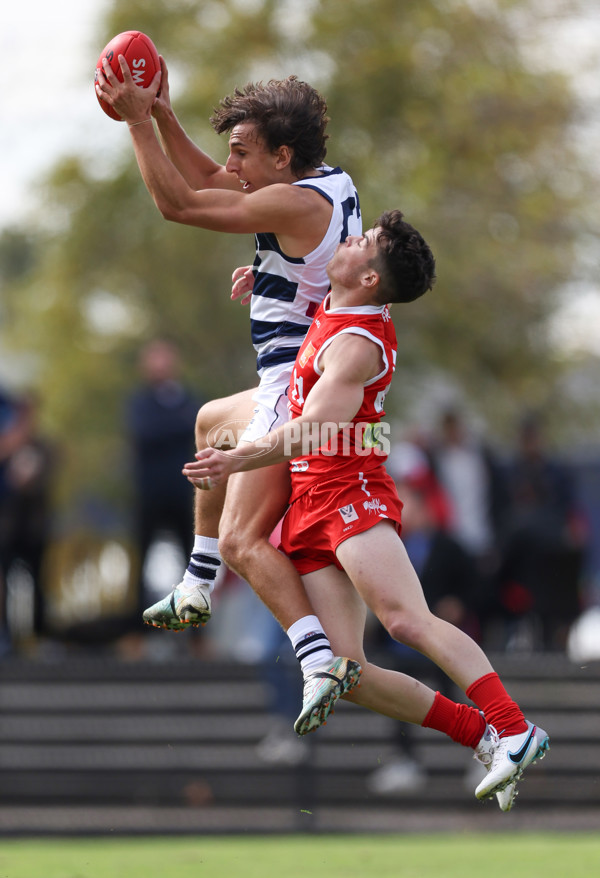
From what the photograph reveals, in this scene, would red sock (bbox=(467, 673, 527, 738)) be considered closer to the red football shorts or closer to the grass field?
the red football shorts

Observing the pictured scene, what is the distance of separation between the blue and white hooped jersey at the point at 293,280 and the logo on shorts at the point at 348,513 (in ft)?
2.14

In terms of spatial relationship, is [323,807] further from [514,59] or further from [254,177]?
[514,59]

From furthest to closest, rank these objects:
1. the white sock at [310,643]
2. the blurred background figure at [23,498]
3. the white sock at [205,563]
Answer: the blurred background figure at [23,498], the white sock at [205,563], the white sock at [310,643]

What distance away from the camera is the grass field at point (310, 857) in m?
8.20

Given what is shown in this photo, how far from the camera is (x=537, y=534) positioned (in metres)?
11.1

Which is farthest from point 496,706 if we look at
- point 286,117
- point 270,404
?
point 286,117

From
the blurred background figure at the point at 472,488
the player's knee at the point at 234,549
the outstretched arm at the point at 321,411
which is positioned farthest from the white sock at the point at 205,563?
the blurred background figure at the point at 472,488

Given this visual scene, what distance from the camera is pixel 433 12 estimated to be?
1681cm

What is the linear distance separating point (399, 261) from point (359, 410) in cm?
60

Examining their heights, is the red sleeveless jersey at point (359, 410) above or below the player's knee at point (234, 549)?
above

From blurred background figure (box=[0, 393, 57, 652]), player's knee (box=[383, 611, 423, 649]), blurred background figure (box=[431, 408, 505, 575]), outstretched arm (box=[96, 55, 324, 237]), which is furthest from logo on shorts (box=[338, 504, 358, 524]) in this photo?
blurred background figure (box=[0, 393, 57, 652])

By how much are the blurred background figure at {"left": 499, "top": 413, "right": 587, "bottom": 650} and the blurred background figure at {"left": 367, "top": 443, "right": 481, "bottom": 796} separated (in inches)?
26.1

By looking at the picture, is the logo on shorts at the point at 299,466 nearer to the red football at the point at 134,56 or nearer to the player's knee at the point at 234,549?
the player's knee at the point at 234,549

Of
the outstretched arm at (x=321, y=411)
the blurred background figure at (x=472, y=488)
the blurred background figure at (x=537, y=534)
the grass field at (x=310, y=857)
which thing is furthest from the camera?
the blurred background figure at (x=537, y=534)
